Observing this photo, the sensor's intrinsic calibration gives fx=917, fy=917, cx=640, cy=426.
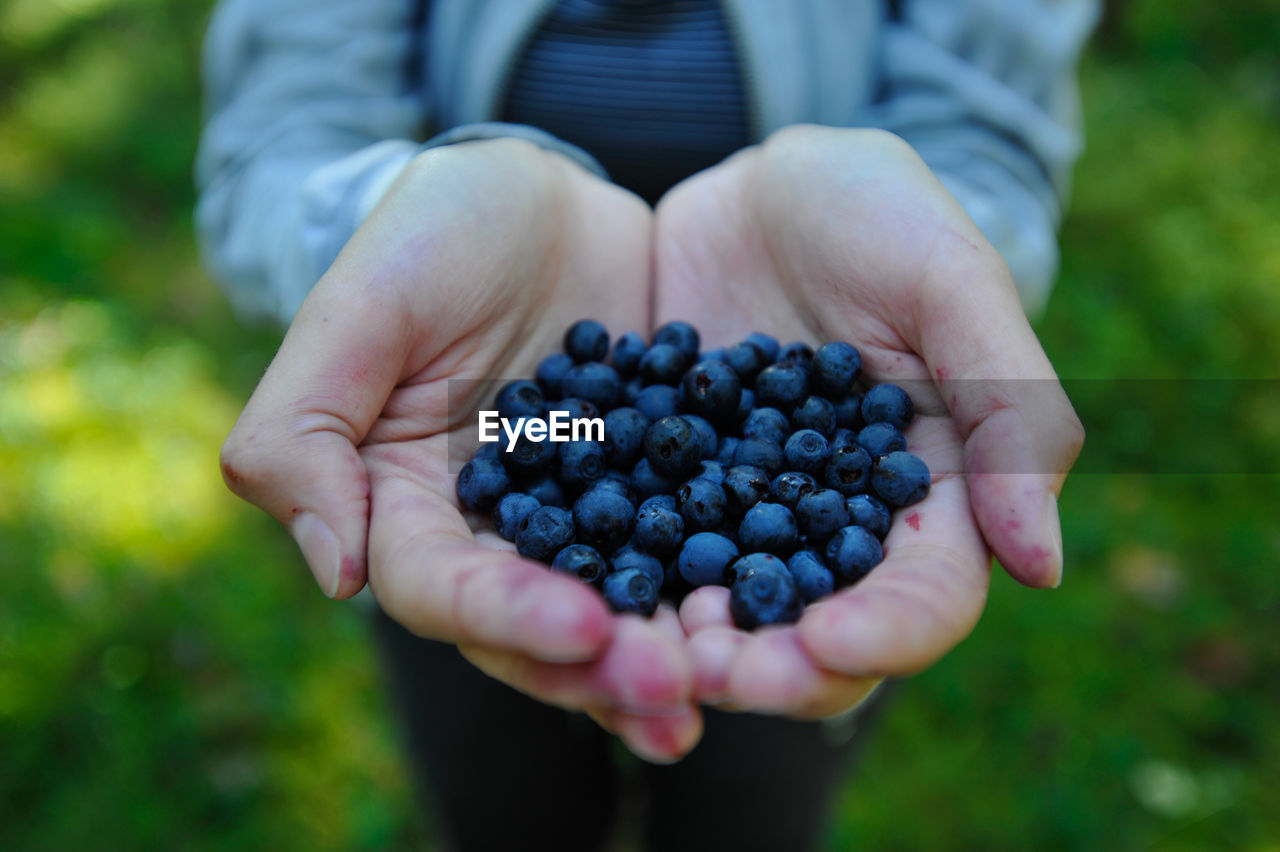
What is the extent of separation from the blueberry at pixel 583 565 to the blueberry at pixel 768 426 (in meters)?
0.41

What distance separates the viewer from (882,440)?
1.55m

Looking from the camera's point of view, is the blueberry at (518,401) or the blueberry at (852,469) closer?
the blueberry at (852,469)

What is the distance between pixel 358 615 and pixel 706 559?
6.01 feet

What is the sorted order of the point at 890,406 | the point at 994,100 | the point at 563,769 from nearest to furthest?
the point at 890,406, the point at 994,100, the point at 563,769

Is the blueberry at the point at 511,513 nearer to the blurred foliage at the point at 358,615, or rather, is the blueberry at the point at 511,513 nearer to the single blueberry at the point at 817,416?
the single blueberry at the point at 817,416

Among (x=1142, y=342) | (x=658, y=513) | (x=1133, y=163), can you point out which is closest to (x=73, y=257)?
(x=658, y=513)

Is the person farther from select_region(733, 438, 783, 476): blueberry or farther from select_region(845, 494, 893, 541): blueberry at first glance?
select_region(733, 438, 783, 476): blueberry

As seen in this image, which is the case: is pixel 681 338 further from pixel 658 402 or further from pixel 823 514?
pixel 823 514

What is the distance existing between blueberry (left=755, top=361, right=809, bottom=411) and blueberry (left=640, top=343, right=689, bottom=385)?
17cm

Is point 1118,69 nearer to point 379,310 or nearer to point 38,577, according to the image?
point 379,310

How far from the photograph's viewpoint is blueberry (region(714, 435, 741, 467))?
1.69 metres

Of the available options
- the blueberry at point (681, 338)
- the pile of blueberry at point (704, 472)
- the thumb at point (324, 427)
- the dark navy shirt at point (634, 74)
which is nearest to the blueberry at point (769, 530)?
the pile of blueberry at point (704, 472)

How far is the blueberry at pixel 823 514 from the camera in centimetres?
147

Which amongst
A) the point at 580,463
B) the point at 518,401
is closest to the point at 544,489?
the point at 580,463
